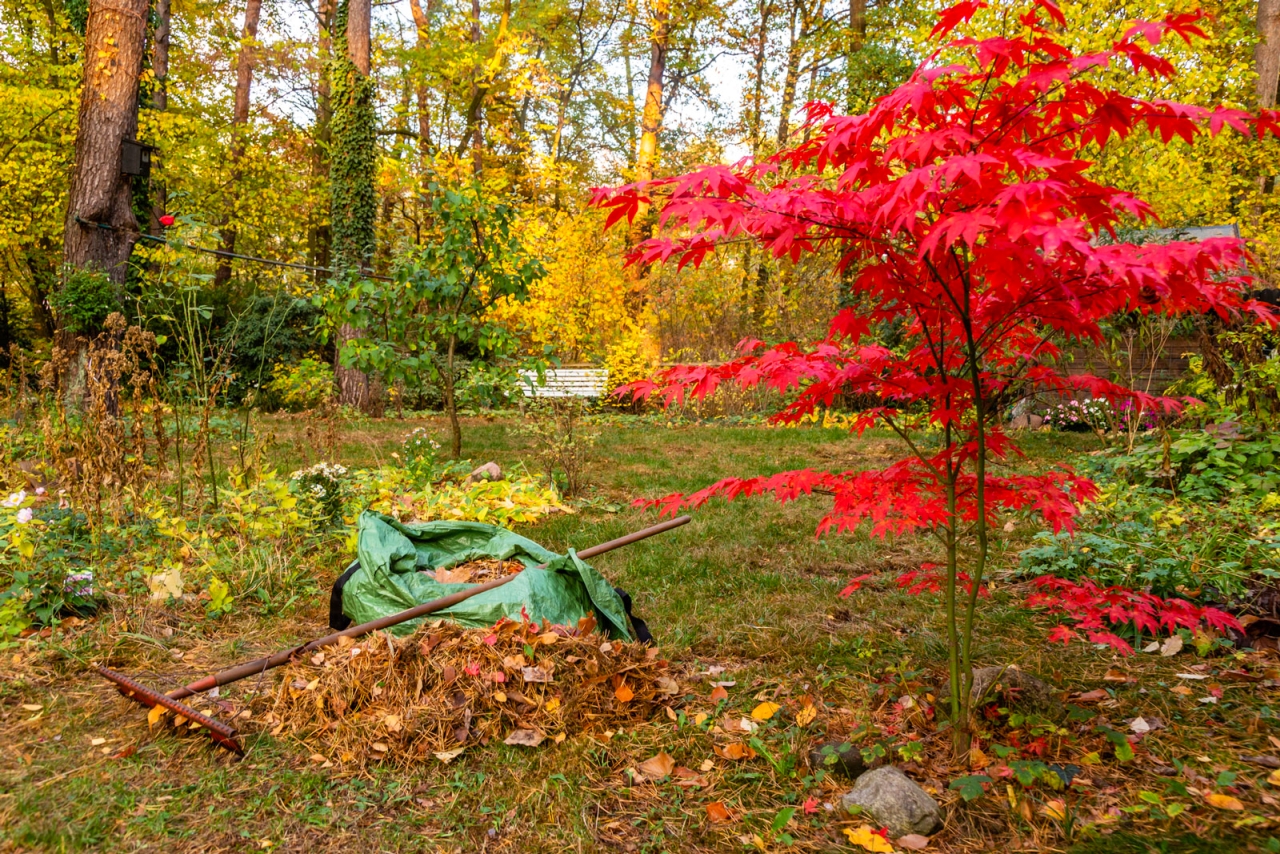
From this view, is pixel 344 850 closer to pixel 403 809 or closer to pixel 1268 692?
pixel 403 809

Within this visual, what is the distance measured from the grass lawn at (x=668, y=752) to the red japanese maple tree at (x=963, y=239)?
0.43 meters

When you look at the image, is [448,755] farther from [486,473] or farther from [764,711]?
[486,473]

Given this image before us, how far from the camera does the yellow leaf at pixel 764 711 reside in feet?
8.59

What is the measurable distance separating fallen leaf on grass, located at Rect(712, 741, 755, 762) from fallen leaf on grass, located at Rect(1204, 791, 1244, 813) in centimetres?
125

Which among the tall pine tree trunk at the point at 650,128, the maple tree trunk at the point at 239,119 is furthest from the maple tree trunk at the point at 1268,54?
the maple tree trunk at the point at 239,119

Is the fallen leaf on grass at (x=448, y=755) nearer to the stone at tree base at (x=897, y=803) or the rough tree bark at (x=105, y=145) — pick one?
the stone at tree base at (x=897, y=803)

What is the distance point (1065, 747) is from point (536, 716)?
1.70 meters

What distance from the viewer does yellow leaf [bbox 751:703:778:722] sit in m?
2.62

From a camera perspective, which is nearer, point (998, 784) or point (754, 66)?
point (998, 784)

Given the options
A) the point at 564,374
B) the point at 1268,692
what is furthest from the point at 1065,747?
the point at 564,374

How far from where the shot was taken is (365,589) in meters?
2.97

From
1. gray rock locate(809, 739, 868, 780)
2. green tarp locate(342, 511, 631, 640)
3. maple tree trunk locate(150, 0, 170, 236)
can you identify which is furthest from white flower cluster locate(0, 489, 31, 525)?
maple tree trunk locate(150, 0, 170, 236)

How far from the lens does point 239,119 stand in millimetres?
15570

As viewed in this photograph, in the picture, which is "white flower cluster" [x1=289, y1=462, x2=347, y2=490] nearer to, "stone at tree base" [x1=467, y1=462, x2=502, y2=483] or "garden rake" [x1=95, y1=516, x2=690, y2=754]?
"stone at tree base" [x1=467, y1=462, x2=502, y2=483]
